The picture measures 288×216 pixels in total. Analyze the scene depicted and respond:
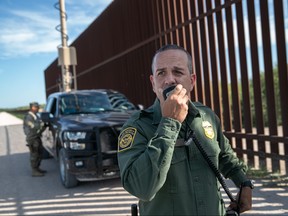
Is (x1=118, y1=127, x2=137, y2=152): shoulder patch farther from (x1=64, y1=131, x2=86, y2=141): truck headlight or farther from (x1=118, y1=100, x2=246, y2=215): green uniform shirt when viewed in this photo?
(x1=64, y1=131, x2=86, y2=141): truck headlight

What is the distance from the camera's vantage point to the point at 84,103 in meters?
7.68

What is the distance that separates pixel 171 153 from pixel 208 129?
423mm

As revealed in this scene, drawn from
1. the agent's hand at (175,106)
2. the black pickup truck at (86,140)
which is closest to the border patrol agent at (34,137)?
the black pickup truck at (86,140)

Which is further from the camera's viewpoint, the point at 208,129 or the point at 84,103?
the point at 84,103

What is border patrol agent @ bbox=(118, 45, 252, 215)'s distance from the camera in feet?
5.00

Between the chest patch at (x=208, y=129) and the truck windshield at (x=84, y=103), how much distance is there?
18.6 ft

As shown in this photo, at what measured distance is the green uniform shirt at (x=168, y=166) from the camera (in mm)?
1518

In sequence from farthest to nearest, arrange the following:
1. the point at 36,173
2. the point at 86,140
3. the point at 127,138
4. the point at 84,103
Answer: the point at 36,173 < the point at 84,103 < the point at 86,140 < the point at 127,138

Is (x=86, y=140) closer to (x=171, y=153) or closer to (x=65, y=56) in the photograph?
(x=171, y=153)

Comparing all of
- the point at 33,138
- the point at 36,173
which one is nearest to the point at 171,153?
the point at 36,173

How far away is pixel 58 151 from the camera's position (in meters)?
7.09

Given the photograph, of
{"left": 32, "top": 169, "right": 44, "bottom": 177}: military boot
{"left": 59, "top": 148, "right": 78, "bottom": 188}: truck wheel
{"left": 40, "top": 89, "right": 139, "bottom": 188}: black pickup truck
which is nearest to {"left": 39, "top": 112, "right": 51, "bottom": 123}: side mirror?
{"left": 40, "top": 89, "right": 139, "bottom": 188}: black pickup truck

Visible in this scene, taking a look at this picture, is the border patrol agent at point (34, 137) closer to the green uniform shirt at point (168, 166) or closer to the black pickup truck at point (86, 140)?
the black pickup truck at point (86, 140)

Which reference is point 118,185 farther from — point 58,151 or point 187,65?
point 187,65
